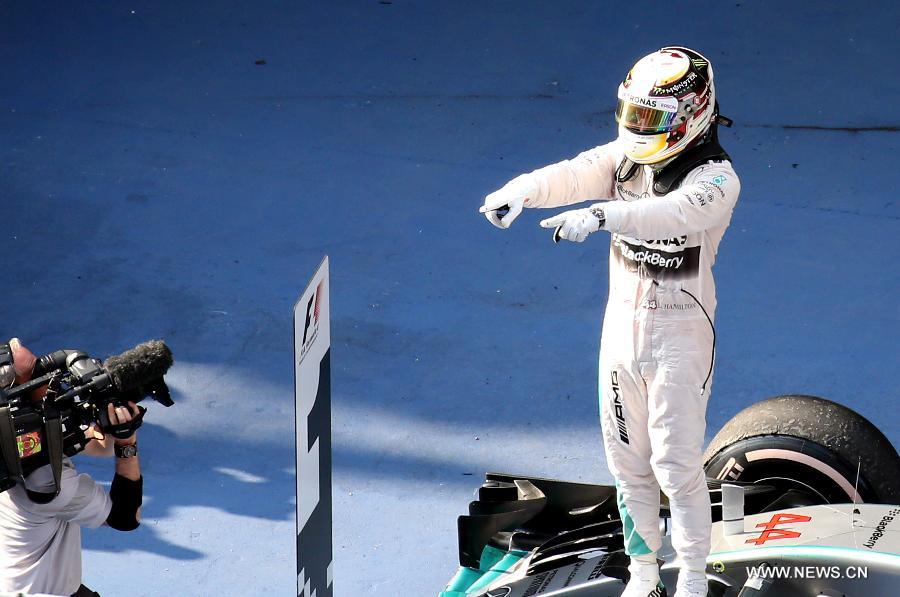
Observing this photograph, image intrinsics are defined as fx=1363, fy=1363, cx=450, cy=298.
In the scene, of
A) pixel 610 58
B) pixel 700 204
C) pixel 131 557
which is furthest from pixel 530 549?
pixel 610 58

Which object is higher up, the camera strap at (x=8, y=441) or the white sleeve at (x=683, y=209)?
the white sleeve at (x=683, y=209)

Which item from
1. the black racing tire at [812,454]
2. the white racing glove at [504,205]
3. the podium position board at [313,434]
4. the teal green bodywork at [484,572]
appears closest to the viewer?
the podium position board at [313,434]

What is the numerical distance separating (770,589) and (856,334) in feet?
8.68

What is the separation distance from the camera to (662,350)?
366 cm

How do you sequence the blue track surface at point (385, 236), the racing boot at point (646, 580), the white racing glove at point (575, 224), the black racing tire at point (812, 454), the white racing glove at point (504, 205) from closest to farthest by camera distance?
the white racing glove at point (575, 224), the white racing glove at point (504, 205), the racing boot at point (646, 580), the black racing tire at point (812, 454), the blue track surface at point (385, 236)

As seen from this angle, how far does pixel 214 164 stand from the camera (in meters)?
7.36

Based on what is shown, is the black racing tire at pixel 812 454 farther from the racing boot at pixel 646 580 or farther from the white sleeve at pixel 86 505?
the white sleeve at pixel 86 505

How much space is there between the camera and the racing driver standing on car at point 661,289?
11.8ft

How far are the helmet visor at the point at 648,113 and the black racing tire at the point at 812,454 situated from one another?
125 centimetres

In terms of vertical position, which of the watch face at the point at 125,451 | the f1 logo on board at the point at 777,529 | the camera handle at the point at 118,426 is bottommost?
the watch face at the point at 125,451

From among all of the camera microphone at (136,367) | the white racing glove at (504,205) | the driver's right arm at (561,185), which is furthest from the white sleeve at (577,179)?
the camera microphone at (136,367)

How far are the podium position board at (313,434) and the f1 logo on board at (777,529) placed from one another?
1.36 metres

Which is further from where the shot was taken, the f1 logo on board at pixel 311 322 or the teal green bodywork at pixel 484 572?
the teal green bodywork at pixel 484 572

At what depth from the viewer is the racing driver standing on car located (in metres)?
3.58
